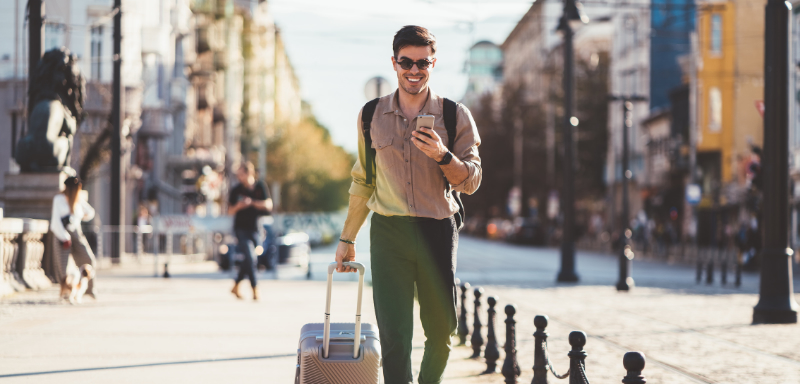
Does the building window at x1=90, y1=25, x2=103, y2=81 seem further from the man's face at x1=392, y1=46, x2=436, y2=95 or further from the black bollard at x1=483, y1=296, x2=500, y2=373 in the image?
the man's face at x1=392, y1=46, x2=436, y2=95

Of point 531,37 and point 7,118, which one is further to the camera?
point 531,37

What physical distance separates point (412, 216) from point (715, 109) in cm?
4518

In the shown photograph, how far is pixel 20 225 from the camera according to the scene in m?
13.5

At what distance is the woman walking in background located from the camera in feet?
40.9

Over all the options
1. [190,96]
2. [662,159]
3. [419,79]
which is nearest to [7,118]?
[419,79]

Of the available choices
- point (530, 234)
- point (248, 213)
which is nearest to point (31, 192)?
point (248, 213)

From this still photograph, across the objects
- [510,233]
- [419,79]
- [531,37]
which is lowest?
[510,233]

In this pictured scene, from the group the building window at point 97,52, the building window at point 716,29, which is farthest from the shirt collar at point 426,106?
the building window at point 716,29

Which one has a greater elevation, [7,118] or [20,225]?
[7,118]

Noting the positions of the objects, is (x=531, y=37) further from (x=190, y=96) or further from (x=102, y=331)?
(x=102, y=331)

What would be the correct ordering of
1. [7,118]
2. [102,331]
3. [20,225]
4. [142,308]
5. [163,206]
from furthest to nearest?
[163,206]
[7,118]
[20,225]
[142,308]
[102,331]

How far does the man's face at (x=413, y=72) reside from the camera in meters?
4.87

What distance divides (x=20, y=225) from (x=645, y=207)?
5458 centimetres

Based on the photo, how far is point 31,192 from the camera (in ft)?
51.1
